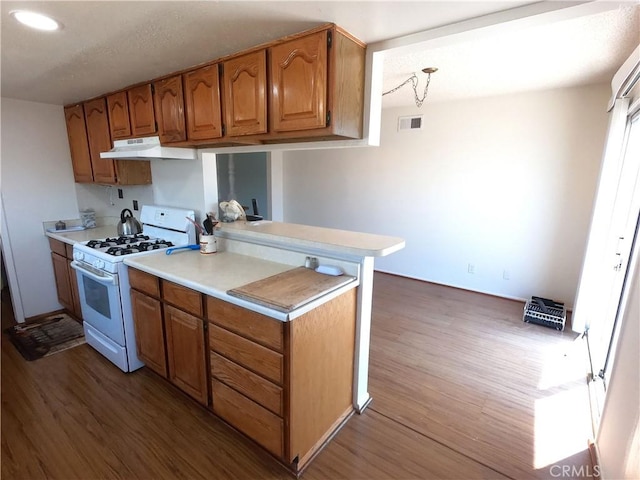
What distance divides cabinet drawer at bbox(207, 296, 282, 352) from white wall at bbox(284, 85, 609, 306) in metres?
3.37

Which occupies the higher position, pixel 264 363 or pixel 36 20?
pixel 36 20

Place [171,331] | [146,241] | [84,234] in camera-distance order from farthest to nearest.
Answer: [84,234] → [146,241] → [171,331]

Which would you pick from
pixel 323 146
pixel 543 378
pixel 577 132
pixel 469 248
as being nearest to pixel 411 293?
pixel 469 248

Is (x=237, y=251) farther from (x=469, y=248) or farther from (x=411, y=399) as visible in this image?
(x=469, y=248)

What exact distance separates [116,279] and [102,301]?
35 centimetres

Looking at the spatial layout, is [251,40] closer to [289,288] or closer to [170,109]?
[170,109]

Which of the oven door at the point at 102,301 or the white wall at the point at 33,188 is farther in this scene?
the white wall at the point at 33,188

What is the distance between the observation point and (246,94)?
189 centimetres

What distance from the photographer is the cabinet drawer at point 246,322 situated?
4.80 feet

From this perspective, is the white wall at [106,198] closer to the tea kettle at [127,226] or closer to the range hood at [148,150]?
the tea kettle at [127,226]

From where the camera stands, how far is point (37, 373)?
2396 millimetres

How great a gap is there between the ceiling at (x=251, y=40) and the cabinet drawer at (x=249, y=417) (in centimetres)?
190

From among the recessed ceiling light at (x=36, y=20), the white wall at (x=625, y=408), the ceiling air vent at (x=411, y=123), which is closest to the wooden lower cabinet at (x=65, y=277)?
the recessed ceiling light at (x=36, y=20)

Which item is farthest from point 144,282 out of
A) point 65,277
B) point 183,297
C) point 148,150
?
point 65,277
